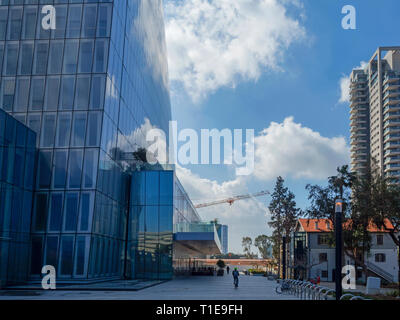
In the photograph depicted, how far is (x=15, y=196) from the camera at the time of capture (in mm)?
32000

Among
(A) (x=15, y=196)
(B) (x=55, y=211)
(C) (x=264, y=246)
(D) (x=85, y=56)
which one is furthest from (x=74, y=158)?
(C) (x=264, y=246)

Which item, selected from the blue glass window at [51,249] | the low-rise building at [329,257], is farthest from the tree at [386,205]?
the low-rise building at [329,257]

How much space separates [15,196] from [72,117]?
8149 mm

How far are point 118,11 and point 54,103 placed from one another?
1072 cm

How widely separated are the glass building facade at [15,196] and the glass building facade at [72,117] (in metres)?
1.14

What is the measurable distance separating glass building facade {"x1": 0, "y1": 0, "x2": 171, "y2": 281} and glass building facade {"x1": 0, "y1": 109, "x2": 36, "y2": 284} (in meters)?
1.14

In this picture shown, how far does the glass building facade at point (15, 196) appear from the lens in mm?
30375

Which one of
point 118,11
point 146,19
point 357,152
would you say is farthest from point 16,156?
point 357,152

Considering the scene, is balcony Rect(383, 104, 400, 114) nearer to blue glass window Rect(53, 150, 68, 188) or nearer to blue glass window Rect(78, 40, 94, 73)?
blue glass window Rect(78, 40, 94, 73)

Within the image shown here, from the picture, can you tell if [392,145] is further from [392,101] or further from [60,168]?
[60,168]

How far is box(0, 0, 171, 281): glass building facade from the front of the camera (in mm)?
34750

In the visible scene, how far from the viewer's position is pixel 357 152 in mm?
172625

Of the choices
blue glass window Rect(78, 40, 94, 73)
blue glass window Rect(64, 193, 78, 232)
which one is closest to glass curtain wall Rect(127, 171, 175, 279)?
blue glass window Rect(64, 193, 78, 232)

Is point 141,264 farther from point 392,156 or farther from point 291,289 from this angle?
point 392,156
